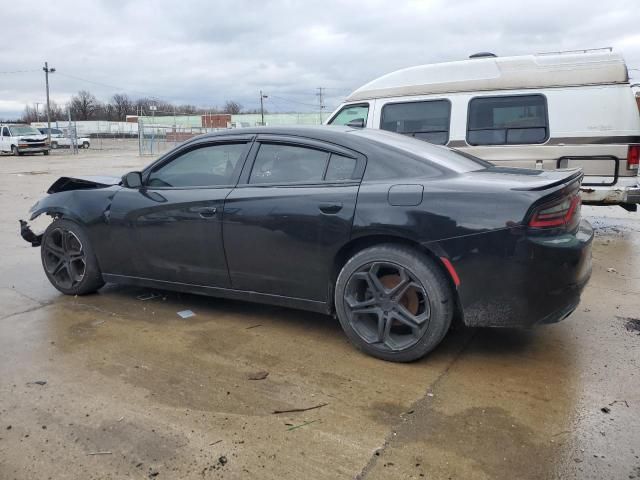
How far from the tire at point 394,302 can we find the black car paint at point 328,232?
0.11m

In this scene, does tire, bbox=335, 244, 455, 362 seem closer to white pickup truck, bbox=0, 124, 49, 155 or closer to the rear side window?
the rear side window

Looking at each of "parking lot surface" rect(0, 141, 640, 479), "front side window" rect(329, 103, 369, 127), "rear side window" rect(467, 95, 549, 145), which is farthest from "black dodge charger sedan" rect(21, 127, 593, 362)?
"front side window" rect(329, 103, 369, 127)

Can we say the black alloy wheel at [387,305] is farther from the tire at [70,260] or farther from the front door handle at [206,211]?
the tire at [70,260]

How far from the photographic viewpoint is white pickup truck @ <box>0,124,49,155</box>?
33.0 meters

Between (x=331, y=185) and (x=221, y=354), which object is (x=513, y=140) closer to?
(x=331, y=185)

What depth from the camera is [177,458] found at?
2.40 metres

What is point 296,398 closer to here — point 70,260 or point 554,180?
point 554,180

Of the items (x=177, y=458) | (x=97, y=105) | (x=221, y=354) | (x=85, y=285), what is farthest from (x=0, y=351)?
(x=97, y=105)

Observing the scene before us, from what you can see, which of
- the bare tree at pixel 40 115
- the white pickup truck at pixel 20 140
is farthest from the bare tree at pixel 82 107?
the white pickup truck at pixel 20 140

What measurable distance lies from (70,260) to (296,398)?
284cm

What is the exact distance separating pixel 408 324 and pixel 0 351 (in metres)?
2.76

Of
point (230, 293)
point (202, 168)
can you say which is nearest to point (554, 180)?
point (230, 293)

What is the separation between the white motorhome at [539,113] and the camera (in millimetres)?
6816

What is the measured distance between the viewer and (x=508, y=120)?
732 centimetres
